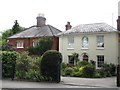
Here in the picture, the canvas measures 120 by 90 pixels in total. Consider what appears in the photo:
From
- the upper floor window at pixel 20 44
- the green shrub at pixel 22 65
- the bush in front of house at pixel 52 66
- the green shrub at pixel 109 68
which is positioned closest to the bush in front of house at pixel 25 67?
the green shrub at pixel 22 65

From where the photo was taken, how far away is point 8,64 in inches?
871

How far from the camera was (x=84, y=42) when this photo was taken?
3756 cm

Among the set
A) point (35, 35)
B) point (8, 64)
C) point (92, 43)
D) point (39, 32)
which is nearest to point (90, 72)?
point (8, 64)

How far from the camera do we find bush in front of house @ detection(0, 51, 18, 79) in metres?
21.9

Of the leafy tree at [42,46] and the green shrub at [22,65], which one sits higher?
the leafy tree at [42,46]

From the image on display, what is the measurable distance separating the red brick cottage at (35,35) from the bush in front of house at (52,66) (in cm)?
2129

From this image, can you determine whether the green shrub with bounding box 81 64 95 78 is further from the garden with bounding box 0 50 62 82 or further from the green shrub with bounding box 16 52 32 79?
the green shrub with bounding box 16 52 32 79

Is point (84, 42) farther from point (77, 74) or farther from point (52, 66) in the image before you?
point (52, 66)

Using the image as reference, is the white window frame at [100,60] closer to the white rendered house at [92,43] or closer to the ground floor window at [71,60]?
the white rendered house at [92,43]

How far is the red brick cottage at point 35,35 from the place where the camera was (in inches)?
1642

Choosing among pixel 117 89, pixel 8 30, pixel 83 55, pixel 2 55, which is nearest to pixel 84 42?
pixel 83 55

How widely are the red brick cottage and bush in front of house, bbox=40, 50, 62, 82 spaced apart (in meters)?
21.3

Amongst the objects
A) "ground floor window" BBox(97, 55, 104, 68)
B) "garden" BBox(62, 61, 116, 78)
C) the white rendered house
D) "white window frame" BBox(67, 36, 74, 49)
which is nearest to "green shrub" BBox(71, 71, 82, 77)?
"garden" BBox(62, 61, 116, 78)

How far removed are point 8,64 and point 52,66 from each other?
481 centimetres
